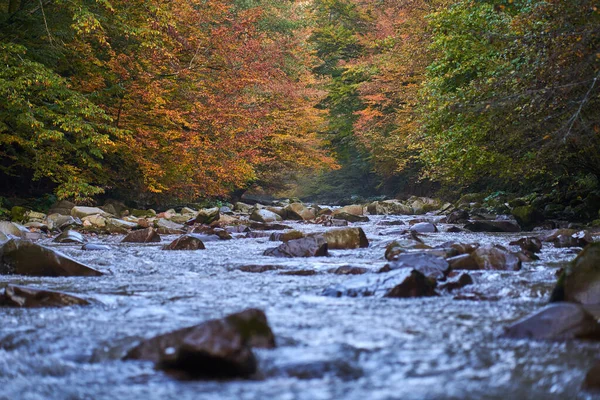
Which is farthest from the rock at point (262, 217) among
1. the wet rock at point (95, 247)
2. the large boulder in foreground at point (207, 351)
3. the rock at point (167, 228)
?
the large boulder in foreground at point (207, 351)

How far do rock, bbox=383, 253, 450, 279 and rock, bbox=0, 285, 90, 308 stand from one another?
103 inches

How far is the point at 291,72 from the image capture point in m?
29.2

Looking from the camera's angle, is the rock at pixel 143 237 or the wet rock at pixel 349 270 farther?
the rock at pixel 143 237

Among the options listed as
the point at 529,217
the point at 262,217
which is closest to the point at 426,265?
the point at 529,217

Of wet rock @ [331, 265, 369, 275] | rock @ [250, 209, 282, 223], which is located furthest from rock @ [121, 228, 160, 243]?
rock @ [250, 209, 282, 223]

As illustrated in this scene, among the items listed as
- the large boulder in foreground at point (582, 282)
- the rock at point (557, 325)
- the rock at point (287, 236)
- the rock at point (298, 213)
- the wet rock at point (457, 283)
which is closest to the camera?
the rock at point (557, 325)

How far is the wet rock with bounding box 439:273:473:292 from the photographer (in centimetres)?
451

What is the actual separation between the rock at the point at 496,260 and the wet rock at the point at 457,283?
969mm

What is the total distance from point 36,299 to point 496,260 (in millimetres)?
4049

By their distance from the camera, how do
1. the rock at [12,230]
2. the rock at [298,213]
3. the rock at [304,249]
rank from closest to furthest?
the rock at [304,249] → the rock at [12,230] → the rock at [298,213]

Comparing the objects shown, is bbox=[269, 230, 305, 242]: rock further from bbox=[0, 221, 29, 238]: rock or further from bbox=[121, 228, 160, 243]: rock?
bbox=[0, 221, 29, 238]: rock

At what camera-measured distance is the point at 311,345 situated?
2.83 m

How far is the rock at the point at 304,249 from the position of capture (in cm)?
738

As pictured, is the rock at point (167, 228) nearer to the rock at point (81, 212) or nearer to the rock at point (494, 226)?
the rock at point (81, 212)
